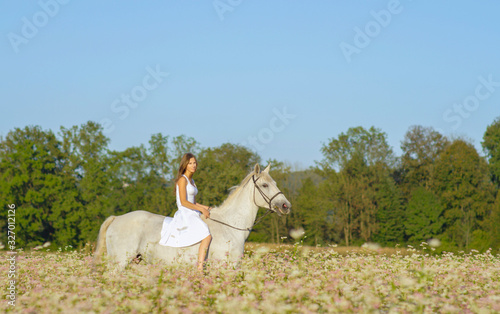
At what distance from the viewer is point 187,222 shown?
9438 mm

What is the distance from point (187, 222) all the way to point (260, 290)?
13.1ft

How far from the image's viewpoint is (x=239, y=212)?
10.2m

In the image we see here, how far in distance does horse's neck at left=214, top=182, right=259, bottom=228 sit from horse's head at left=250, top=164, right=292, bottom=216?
0.14m

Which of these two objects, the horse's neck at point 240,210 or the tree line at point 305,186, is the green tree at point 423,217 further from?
the horse's neck at point 240,210

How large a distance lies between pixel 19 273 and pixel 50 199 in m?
52.2

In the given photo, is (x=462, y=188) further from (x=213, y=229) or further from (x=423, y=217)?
(x=213, y=229)

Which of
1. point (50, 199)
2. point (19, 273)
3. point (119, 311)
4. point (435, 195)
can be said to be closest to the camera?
point (119, 311)

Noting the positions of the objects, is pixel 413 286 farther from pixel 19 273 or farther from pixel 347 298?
pixel 19 273

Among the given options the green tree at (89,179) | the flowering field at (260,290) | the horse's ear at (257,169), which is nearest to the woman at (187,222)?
the horse's ear at (257,169)

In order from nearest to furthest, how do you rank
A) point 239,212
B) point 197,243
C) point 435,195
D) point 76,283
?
point 76,283
point 197,243
point 239,212
point 435,195

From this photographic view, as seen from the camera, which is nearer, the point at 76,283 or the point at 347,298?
the point at 347,298

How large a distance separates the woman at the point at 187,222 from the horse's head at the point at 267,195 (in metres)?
1.07

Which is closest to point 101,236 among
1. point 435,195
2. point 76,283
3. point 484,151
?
point 76,283

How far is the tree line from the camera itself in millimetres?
55406
